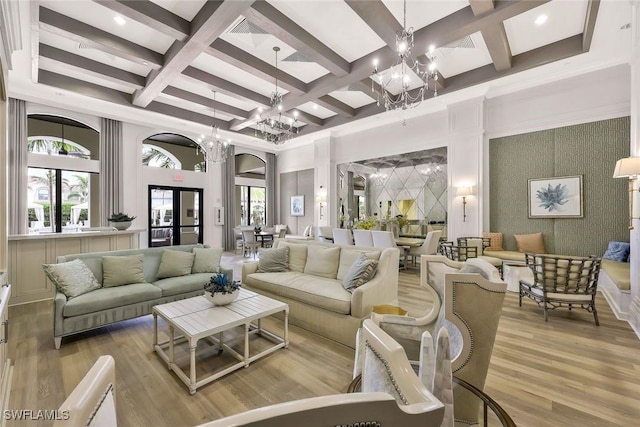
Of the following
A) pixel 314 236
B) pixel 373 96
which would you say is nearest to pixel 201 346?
pixel 373 96

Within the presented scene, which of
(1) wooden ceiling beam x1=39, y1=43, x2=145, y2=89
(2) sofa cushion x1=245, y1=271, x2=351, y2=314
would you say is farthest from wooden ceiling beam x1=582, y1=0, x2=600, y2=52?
(1) wooden ceiling beam x1=39, y1=43, x2=145, y2=89

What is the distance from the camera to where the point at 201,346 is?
2834mm

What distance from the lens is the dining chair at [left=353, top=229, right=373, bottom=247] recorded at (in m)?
5.82

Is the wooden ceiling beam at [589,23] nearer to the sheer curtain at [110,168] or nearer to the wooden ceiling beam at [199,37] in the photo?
the wooden ceiling beam at [199,37]

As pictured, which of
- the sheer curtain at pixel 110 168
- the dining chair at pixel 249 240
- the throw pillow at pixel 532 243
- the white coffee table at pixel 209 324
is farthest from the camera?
the dining chair at pixel 249 240

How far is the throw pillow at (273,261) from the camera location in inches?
160

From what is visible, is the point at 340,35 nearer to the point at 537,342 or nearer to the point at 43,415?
the point at 537,342

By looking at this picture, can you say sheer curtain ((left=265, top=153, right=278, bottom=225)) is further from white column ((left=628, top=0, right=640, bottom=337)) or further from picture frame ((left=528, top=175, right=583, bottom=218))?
white column ((left=628, top=0, right=640, bottom=337))

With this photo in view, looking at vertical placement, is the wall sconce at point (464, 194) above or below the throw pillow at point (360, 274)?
above

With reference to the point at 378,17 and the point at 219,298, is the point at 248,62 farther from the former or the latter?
the point at 219,298

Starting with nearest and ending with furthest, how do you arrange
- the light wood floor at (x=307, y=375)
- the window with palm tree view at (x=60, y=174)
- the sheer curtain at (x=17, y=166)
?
the light wood floor at (x=307, y=375) → the sheer curtain at (x=17, y=166) → the window with palm tree view at (x=60, y=174)

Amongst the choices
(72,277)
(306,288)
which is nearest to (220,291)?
(306,288)

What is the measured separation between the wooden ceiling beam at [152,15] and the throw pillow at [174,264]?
294 centimetres

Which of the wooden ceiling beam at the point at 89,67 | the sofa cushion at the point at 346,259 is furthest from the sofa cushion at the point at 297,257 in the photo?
the wooden ceiling beam at the point at 89,67
